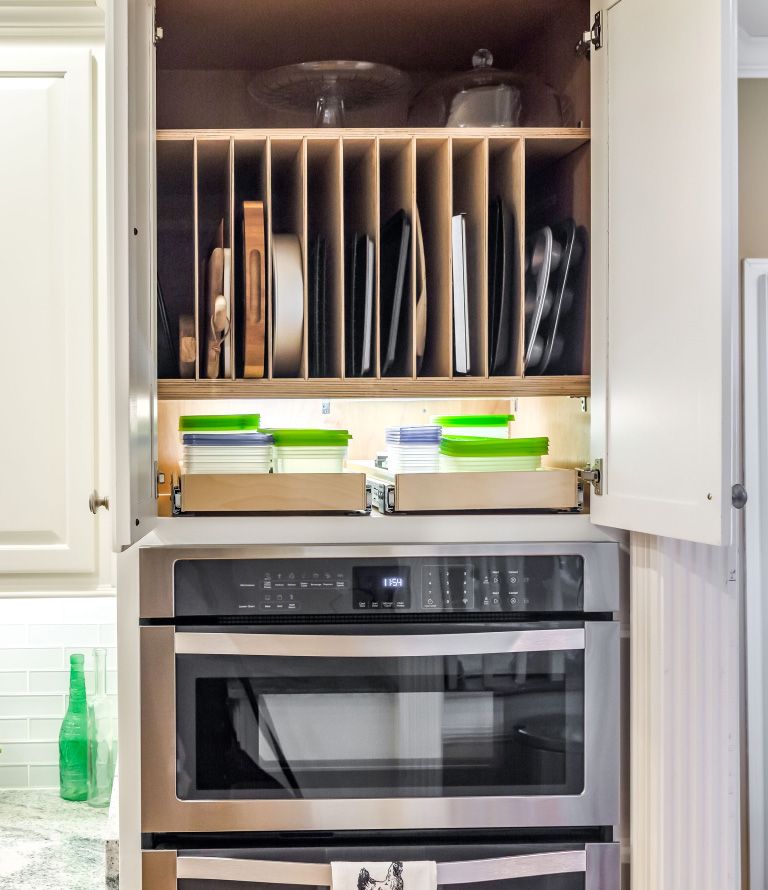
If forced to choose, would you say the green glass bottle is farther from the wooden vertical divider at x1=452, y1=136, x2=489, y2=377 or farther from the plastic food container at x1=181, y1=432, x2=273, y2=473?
the wooden vertical divider at x1=452, y1=136, x2=489, y2=377

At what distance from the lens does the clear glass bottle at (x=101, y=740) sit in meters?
1.69

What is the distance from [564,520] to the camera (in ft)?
4.06

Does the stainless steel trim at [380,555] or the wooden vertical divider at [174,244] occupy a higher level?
the wooden vertical divider at [174,244]

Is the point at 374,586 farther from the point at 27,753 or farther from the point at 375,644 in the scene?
the point at 27,753

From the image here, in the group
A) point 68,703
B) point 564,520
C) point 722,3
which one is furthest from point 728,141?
point 68,703

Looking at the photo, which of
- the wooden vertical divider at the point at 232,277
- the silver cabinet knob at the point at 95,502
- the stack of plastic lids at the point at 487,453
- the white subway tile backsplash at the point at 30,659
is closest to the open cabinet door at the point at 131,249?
the wooden vertical divider at the point at 232,277

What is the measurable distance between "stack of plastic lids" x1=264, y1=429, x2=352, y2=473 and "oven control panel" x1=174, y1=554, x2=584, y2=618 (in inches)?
5.4

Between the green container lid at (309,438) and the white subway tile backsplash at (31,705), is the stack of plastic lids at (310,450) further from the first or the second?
the white subway tile backsplash at (31,705)

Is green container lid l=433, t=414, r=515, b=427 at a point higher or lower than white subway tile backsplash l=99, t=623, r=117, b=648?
higher

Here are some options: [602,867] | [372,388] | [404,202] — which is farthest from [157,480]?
[602,867]

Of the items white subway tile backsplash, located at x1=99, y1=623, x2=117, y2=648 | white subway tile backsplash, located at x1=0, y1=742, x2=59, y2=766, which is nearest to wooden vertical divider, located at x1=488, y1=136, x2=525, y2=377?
white subway tile backsplash, located at x1=99, y1=623, x2=117, y2=648

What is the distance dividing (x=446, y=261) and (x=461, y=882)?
2.94 ft

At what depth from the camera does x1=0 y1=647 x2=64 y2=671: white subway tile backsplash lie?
1803 millimetres

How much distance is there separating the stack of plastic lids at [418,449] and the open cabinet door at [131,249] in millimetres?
369
